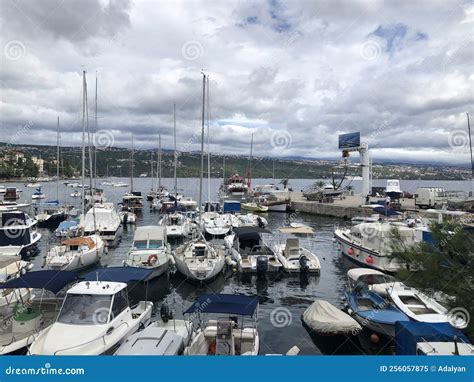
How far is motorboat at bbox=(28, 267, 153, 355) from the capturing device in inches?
457

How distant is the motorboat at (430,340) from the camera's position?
10477mm

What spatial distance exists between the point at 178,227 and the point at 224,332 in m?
27.7

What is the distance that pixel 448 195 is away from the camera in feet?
191

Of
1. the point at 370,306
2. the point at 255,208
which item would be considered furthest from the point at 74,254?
the point at 255,208

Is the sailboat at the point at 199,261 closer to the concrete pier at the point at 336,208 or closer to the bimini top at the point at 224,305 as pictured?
the bimini top at the point at 224,305

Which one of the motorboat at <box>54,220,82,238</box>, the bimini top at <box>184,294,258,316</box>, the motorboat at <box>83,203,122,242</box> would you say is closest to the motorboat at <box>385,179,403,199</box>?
the motorboat at <box>83,203,122,242</box>

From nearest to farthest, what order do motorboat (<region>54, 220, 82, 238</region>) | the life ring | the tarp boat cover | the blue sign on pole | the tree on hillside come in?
the tree on hillside → the tarp boat cover → the life ring → motorboat (<region>54, 220, 82, 238</region>) → the blue sign on pole

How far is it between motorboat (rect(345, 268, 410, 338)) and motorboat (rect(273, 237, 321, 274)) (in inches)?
177

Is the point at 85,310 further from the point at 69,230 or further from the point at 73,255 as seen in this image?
the point at 69,230

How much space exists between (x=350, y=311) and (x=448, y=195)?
48.9 metres

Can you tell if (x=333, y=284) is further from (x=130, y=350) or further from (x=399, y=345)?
(x=130, y=350)

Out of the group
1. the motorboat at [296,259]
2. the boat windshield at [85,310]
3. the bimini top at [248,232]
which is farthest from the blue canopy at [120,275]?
the bimini top at [248,232]

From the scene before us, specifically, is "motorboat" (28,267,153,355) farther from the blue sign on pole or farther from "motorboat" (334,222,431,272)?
the blue sign on pole
